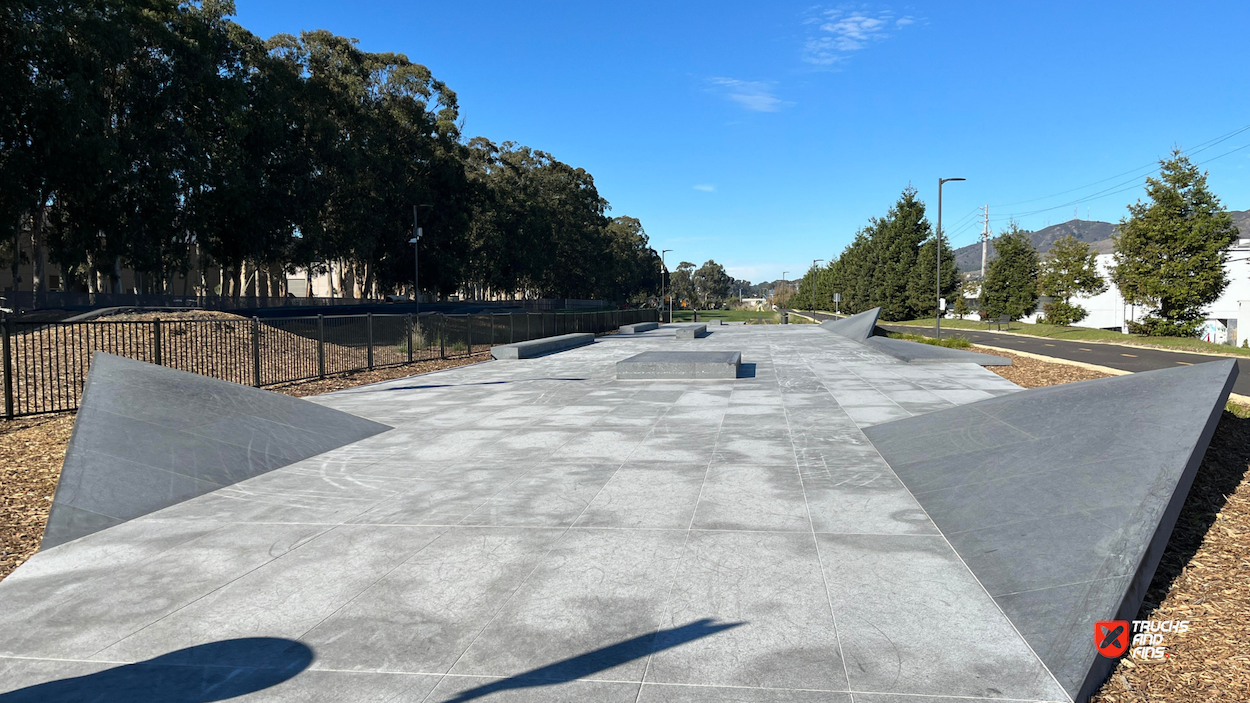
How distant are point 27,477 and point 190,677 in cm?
525

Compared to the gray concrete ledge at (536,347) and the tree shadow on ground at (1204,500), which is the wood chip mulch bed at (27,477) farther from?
the gray concrete ledge at (536,347)

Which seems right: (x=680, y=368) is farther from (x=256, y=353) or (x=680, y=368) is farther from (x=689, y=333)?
(x=689, y=333)

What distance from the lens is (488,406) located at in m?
11.7

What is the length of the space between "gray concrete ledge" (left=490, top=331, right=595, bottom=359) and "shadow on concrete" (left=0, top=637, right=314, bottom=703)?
1796cm

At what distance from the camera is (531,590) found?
4.16 metres

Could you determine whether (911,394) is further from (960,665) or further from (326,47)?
A: (326,47)

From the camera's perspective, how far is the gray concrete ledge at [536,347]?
70.3 feet

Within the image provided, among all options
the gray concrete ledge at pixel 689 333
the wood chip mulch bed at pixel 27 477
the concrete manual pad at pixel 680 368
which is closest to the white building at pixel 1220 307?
the gray concrete ledge at pixel 689 333

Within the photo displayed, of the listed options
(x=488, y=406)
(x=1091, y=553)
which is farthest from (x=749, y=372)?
(x=1091, y=553)

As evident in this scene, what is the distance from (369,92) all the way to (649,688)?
48192mm

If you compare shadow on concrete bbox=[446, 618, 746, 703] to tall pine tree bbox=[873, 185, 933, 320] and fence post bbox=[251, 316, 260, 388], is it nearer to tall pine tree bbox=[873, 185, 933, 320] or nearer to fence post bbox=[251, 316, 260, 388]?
fence post bbox=[251, 316, 260, 388]

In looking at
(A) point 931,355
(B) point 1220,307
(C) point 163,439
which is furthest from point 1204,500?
(B) point 1220,307

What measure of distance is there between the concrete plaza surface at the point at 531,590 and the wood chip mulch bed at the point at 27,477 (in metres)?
0.46

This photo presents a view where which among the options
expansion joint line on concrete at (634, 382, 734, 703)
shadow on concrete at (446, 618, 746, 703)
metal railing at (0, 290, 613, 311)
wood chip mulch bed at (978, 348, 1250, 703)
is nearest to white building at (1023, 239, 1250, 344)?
wood chip mulch bed at (978, 348, 1250, 703)
